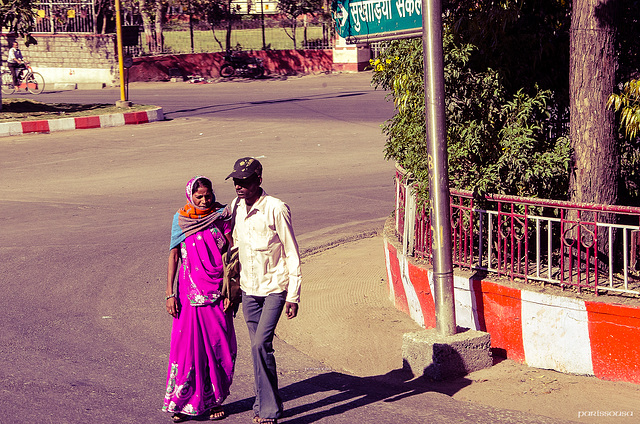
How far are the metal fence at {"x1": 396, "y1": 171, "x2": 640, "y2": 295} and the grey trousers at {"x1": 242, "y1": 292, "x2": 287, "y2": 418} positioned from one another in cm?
203

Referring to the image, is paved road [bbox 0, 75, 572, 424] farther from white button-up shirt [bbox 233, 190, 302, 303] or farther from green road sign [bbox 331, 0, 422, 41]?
green road sign [bbox 331, 0, 422, 41]

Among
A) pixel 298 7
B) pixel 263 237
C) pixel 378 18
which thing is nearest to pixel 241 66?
pixel 298 7

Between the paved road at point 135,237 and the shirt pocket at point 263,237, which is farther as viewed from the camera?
the paved road at point 135,237

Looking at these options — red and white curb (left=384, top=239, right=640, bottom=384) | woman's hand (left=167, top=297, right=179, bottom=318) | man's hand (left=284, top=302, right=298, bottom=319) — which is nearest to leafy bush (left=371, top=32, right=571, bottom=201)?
red and white curb (left=384, top=239, right=640, bottom=384)

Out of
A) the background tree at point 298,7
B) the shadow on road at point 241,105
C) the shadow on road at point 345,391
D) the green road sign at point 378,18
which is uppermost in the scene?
the background tree at point 298,7

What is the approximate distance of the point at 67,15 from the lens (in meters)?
31.1

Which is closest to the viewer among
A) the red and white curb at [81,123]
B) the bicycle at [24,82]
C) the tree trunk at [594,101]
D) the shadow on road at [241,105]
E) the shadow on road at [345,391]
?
the shadow on road at [345,391]

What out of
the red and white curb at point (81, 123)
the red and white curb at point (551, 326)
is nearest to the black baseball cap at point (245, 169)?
the red and white curb at point (551, 326)

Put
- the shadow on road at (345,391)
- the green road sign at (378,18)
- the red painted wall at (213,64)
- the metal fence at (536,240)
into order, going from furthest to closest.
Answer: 1. the red painted wall at (213,64)
2. the green road sign at (378,18)
3. the metal fence at (536,240)
4. the shadow on road at (345,391)

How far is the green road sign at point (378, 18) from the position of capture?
18.6 ft

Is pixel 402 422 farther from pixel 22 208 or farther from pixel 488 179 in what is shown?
pixel 22 208

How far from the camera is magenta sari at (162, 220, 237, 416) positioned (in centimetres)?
470

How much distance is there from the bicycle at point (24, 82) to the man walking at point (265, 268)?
25.5m

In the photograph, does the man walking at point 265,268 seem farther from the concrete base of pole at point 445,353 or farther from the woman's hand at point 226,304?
the concrete base of pole at point 445,353
